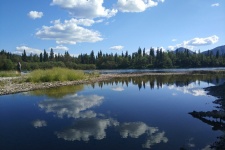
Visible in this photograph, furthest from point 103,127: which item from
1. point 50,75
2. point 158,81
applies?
point 158,81

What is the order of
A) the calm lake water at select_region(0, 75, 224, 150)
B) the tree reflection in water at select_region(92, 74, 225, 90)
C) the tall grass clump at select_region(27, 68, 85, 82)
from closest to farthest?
the calm lake water at select_region(0, 75, 224, 150)
the tree reflection in water at select_region(92, 74, 225, 90)
the tall grass clump at select_region(27, 68, 85, 82)

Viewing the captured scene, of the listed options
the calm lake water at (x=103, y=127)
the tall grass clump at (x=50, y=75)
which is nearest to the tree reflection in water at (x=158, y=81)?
the tall grass clump at (x=50, y=75)

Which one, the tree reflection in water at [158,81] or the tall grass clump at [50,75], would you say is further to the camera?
the tall grass clump at [50,75]

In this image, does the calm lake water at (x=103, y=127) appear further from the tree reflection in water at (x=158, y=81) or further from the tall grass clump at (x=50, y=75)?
the tall grass clump at (x=50, y=75)

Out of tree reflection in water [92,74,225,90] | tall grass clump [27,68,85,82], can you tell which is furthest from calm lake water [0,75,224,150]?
tall grass clump [27,68,85,82]

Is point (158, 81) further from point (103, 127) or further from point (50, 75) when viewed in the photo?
point (103, 127)

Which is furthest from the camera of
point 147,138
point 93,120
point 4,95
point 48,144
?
point 4,95

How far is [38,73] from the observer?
39438 millimetres

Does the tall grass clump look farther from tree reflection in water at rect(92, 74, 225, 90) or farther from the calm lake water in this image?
the calm lake water

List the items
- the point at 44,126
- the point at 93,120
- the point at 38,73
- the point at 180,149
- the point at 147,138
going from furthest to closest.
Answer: the point at 38,73, the point at 93,120, the point at 44,126, the point at 147,138, the point at 180,149

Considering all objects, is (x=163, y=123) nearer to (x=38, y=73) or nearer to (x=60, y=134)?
(x=60, y=134)

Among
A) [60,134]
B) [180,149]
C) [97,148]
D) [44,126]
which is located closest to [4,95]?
[44,126]

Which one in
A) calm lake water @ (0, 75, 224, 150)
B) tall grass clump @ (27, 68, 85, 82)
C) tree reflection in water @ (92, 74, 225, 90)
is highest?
→ tall grass clump @ (27, 68, 85, 82)

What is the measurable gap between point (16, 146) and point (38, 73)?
30.3 meters
